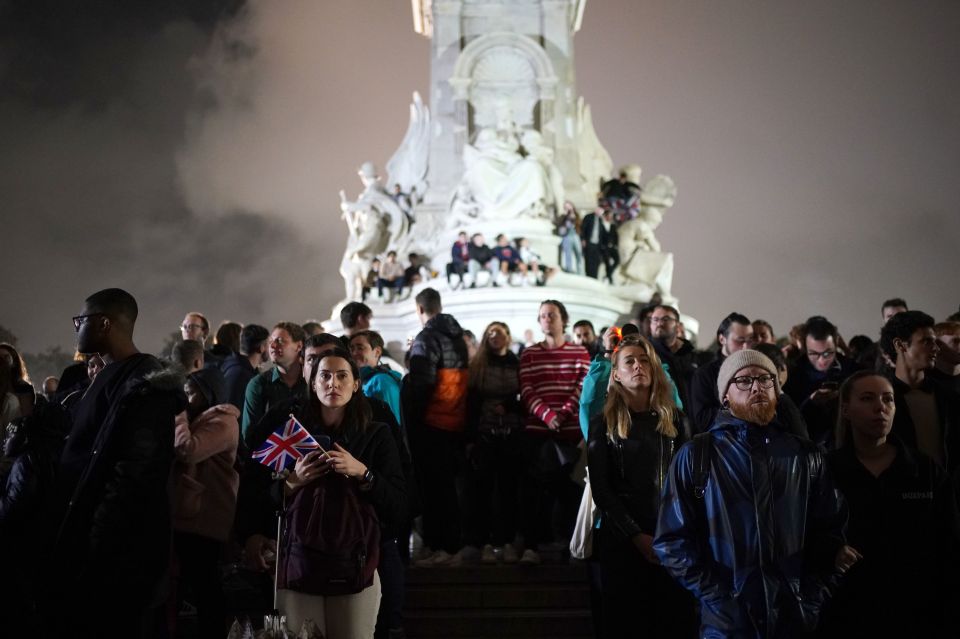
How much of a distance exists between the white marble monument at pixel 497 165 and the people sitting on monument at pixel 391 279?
443 mm

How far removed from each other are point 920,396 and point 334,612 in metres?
3.28

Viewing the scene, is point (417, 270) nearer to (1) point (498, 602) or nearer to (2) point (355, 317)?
(2) point (355, 317)

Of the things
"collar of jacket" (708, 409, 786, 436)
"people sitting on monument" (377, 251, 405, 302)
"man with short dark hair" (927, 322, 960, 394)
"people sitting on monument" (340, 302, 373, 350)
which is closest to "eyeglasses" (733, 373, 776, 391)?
"collar of jacket" (708, 409, 786, 436)

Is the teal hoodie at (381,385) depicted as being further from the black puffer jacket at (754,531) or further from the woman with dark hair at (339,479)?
the black puffer jacket at (754,531)

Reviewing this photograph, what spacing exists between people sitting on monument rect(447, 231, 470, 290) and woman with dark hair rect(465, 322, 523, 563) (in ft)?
33.1

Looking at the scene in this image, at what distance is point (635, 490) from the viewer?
186 inches

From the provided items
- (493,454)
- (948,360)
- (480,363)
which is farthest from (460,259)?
(948,360)

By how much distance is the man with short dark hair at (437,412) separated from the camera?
7.17m

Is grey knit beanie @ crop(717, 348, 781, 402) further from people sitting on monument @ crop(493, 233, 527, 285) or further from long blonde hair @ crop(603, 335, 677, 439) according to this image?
people sitting on monument @ crop(493, 233, 527, 285)

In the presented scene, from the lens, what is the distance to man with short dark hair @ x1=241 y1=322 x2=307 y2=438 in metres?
6.40

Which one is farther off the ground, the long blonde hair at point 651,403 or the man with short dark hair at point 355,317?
the man with short dark hair at point 355,317

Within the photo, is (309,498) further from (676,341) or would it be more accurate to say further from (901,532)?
(676,341)

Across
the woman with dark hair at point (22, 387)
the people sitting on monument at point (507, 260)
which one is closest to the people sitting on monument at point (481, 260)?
the people sitting on monument at point (507, 260)

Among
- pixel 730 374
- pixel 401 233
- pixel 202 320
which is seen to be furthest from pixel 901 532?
pixel 401 233
